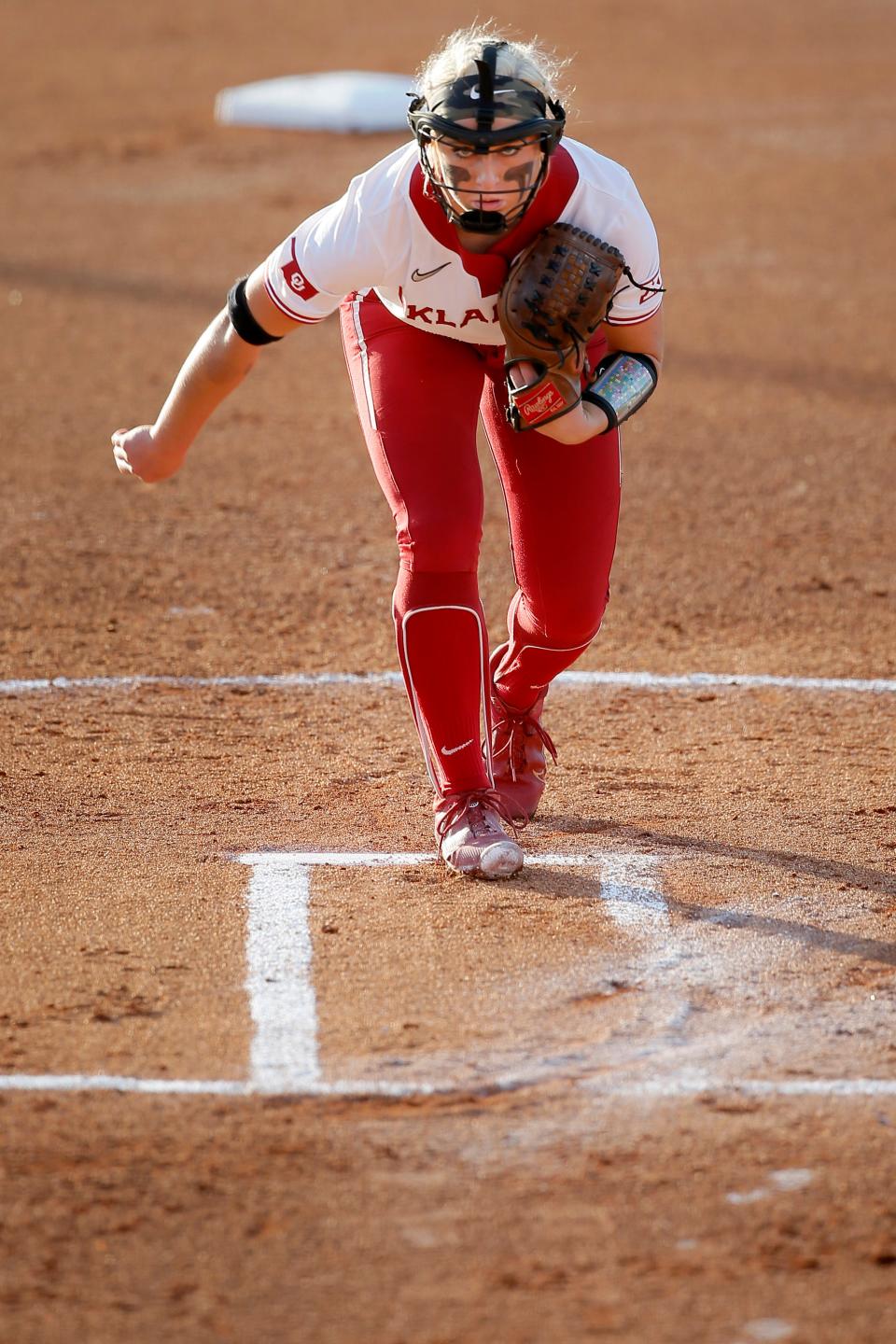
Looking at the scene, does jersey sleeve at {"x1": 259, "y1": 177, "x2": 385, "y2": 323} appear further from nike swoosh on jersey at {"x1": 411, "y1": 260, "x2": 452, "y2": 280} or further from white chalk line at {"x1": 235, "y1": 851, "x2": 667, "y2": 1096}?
white chalk line at {"x1": 235, "y1": 851, "x2": 667, "y2": 1096}

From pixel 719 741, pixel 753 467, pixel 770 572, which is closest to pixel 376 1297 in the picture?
pixel 719 741

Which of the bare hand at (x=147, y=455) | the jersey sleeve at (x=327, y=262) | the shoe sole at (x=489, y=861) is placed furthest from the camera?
the bare hand at (x=147, y=455)

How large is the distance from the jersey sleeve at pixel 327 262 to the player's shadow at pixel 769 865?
4.22ft

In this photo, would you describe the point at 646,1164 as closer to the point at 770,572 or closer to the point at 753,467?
the point at 770,572

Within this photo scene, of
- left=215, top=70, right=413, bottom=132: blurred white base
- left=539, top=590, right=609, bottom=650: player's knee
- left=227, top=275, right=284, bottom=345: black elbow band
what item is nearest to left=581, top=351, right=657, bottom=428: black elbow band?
left=539, top=590, right=609, bottom=650: player's knee

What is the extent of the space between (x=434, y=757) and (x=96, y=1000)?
3.04 ft

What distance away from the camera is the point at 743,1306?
2270mm

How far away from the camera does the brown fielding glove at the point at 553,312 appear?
3234 millimetres

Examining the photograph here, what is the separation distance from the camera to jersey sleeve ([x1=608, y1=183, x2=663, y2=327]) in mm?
3395

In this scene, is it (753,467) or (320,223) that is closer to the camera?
(320,223)

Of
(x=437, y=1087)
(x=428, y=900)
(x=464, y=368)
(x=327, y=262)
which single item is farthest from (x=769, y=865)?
(x=327, y=262)

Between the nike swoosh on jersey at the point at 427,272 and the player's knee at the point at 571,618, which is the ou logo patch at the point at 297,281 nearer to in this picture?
the nike swoosh on jersey at the point at 427,272

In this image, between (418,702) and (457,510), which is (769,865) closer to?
(418,702)

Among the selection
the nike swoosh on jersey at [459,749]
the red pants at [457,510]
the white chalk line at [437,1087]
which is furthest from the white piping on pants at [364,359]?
the white chalk line at [437,1087]
